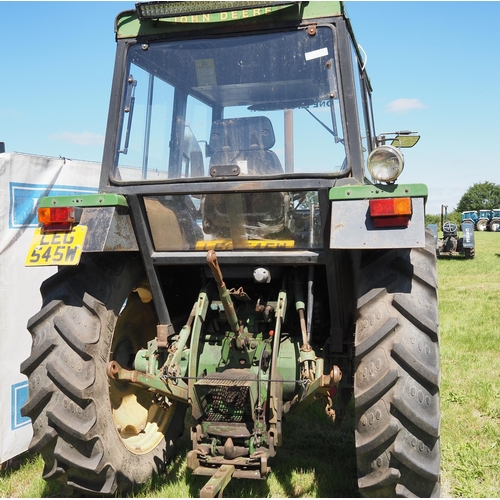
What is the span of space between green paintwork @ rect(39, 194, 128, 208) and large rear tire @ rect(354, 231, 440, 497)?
61.3 inches

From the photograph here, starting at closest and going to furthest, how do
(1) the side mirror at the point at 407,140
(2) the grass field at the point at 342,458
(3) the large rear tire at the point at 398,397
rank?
(3) the large rear tire at the point at 398,397 < (2) the grass field at the point at 342,458 < (1) the side mirror at the point at 407,140

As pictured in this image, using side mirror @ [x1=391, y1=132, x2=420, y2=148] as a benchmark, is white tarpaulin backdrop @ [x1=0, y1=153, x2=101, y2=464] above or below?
below

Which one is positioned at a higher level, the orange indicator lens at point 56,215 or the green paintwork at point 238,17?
the green paintwork at point 238,17

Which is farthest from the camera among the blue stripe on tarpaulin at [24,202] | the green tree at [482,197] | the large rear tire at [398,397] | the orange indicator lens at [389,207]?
the green tree at [482,197]

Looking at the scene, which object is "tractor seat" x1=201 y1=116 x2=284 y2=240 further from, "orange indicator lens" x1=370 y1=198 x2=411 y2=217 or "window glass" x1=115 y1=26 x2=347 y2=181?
"orange indicator lens" x1=370 y1=198 x2=411 y2=217

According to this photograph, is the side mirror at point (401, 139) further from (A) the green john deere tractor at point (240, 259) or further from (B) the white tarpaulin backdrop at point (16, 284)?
(B) the white tarpaulin backdrop at point (16, 284)

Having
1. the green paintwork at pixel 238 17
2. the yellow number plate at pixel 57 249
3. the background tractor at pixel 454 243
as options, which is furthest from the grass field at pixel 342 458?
the background tractor at pixel 454 243

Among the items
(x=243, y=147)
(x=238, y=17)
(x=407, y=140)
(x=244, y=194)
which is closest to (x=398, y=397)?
(x=244, y=194)

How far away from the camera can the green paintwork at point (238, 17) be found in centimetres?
327

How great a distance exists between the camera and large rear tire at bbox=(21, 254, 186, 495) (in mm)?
3141

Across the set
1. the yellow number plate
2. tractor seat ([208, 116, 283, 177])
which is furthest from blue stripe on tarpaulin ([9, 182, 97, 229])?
tractor seat ([208, 116, 283, 177])

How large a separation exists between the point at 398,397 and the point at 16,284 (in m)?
3.07

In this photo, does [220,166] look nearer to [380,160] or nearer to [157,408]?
[380,160]

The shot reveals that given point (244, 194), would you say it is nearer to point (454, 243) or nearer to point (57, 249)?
point (57, 249)
